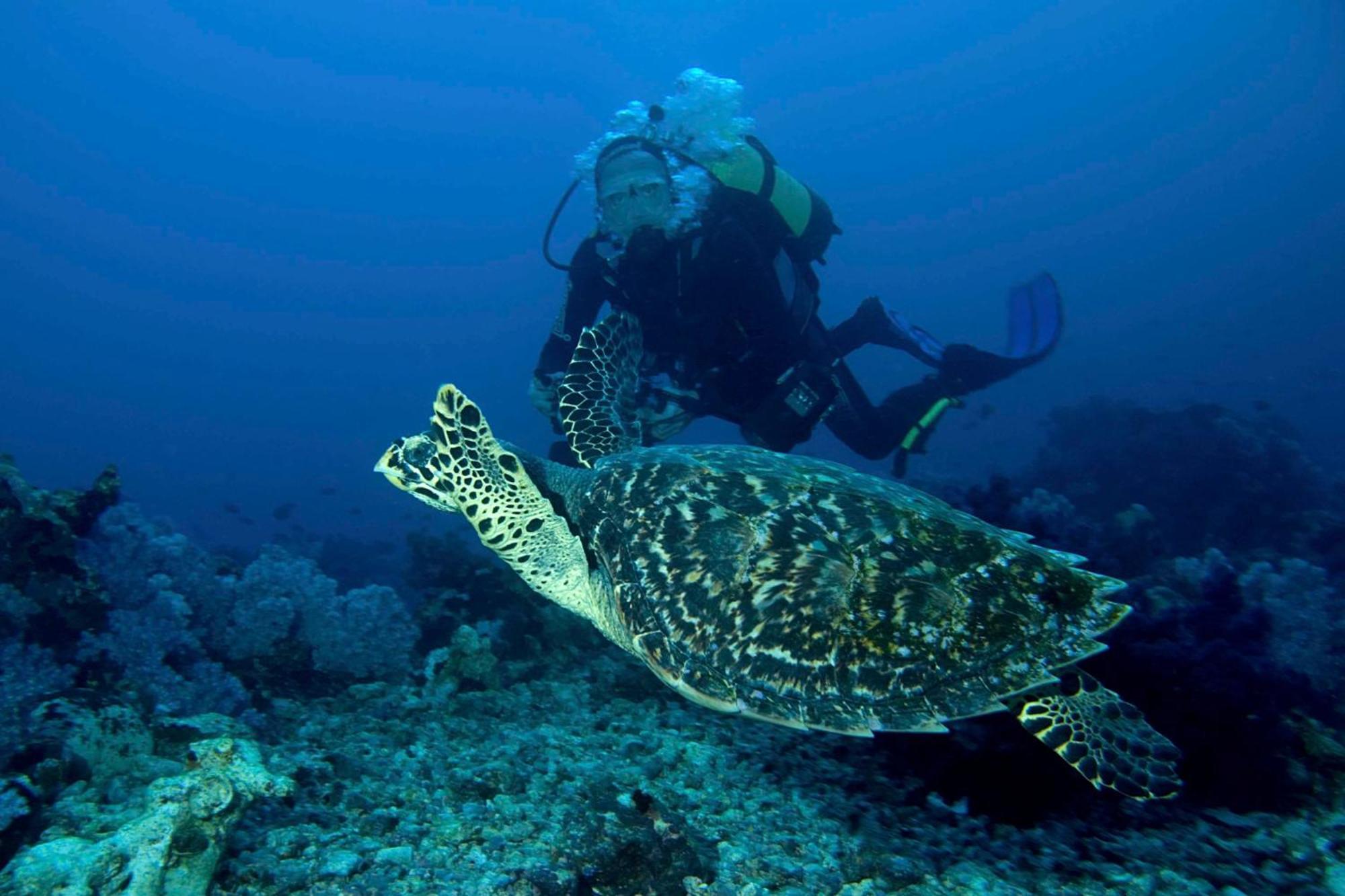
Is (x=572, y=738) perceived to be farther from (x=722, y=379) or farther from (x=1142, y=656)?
(x=722, y=379)

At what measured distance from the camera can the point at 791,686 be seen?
2729mm

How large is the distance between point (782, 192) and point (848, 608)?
23.3 feet

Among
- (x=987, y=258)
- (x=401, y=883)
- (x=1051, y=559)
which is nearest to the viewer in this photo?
(x=401, y=883)

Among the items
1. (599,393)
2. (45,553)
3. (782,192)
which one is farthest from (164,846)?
(782,192)

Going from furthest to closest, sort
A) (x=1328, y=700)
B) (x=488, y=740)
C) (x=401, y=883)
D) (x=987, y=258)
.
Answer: (x=987, y=258) → (x=1328, y=700) → (x=488, y=740) → (x=401, y=883)

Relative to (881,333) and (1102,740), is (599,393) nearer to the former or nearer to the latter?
(1102,740)

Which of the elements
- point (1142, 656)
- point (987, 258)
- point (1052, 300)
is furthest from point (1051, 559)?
point (987, 258)

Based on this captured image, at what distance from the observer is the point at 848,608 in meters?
2.78

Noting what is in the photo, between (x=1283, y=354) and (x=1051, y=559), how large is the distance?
191 feet

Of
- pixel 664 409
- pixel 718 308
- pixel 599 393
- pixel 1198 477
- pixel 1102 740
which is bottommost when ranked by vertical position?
pixel 1102 740

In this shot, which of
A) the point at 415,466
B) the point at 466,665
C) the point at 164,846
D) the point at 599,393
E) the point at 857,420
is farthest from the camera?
the point at 857,420

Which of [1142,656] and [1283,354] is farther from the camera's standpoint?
[1283,354]

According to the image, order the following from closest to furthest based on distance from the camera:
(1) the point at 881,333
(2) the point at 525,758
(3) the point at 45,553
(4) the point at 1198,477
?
1. (2) the point at 525,758
2. (3) the point at 45,553
3. (1) the point at 881,333
4. (4) the point at 1198,477

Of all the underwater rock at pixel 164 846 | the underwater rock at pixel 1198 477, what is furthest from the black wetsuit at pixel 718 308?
the underwater rock at pixel 1198 477
